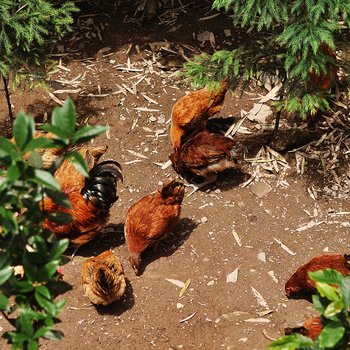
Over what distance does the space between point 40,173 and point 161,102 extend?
5.15 meters

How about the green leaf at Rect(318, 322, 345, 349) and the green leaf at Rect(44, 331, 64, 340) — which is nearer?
the green leaf at Rect(318, 322, 345, 349)

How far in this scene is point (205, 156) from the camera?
6.23m

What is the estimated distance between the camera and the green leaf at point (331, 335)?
2477 mm

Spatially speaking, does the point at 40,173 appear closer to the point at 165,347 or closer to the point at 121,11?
the point at 165,347

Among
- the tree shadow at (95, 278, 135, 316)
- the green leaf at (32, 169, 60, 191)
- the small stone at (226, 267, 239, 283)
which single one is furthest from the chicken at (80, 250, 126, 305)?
the green leaf at (32, 169, 60, 191)

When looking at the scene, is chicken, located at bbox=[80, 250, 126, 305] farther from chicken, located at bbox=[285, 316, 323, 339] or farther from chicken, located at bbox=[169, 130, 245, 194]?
chicken, located at bbox=[285, 316, 323, 339]

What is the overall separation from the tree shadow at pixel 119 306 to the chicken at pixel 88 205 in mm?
661

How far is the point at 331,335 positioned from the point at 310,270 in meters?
2.77

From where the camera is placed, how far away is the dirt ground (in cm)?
529

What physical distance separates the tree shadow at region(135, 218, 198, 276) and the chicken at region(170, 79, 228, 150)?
2.89ft

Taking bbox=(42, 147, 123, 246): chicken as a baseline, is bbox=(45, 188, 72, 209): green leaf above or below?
above

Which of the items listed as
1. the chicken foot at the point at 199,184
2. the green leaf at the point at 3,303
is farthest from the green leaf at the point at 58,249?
the chicken foot at the point at 199,184

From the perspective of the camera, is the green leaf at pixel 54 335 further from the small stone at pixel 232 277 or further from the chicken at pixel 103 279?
the small stone at pixel 232 277

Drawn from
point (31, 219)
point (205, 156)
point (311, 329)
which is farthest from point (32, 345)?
point (205, 156)
